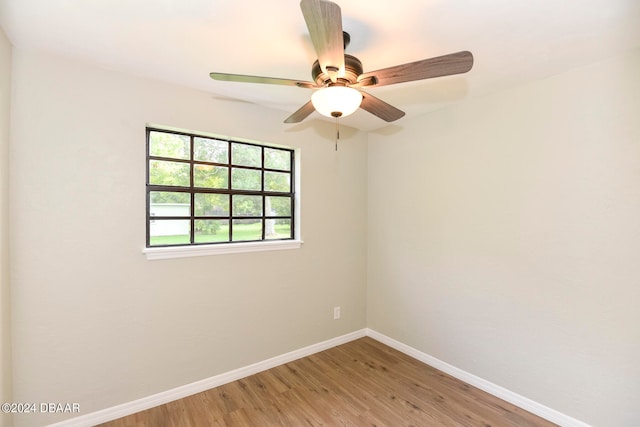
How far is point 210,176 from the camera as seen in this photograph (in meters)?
2.49

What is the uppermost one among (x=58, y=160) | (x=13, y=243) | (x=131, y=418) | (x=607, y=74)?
(x=607, y=74)

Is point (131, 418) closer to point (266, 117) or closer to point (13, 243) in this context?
point (13, 243)

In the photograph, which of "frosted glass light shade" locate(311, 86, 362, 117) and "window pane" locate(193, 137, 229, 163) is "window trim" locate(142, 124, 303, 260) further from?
"frosted glass light shade" locate(311, 86, 362, 117)

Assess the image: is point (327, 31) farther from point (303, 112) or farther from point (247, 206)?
point (247, 206)

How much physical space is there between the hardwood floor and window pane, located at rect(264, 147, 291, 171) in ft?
6.19

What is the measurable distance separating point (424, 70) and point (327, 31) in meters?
0.50

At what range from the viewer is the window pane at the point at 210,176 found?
242cm

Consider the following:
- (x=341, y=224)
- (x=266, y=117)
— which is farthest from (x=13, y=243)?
(x=341, y=224)

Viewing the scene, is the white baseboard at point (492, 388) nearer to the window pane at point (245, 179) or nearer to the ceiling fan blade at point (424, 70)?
the window pane at point (245, 179)

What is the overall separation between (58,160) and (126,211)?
1.58 ft

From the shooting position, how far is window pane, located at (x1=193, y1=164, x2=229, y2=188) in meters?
2.42

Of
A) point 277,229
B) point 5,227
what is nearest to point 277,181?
point 277,229

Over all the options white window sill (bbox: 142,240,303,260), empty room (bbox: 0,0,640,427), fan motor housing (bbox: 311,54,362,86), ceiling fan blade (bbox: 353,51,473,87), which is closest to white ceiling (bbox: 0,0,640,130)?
empty room (bbox: 0,0,640,427)

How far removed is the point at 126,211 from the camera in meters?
2.07
